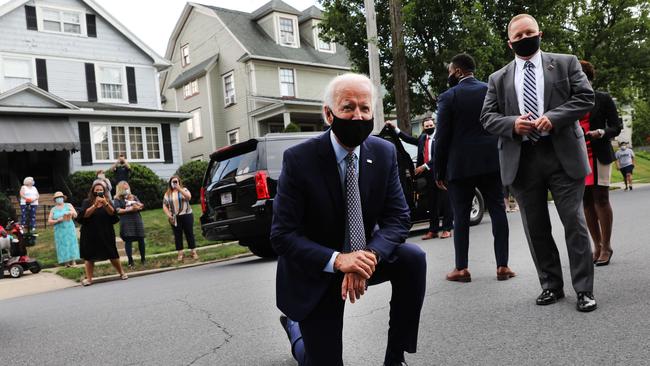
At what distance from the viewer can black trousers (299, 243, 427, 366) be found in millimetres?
2652

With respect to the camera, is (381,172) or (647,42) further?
(647,42)

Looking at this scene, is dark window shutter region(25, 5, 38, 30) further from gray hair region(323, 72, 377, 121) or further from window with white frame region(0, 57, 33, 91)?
gray hair region(323, 72, 377, 121)

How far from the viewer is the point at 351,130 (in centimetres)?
272

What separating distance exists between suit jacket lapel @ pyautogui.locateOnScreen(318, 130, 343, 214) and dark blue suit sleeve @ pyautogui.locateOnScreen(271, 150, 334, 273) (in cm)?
12

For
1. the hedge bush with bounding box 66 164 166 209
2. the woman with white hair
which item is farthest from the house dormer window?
the woman with white hair

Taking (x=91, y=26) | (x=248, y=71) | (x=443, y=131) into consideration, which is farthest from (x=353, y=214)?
(x=248, y=71)

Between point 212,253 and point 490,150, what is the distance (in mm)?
7930

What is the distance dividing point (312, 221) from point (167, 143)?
83.4 ft

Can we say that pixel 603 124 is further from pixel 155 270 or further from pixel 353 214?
pixel 155 270

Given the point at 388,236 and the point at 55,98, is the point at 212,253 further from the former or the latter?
the point at 55,98

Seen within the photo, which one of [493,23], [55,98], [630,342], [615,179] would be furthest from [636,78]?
[630,342]

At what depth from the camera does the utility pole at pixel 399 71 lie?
15492 millimetres

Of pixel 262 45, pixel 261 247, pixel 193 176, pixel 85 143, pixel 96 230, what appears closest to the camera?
pixel 96 230

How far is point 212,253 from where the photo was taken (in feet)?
39.5
